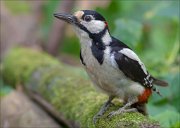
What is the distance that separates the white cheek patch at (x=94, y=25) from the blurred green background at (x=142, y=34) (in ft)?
2.79

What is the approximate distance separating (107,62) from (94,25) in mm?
285

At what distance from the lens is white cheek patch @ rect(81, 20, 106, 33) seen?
3941 mm

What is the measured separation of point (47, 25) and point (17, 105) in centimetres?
284

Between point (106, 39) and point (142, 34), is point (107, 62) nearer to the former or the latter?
point (106, 39)

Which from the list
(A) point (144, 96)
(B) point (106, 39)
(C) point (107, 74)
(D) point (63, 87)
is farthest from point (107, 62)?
(D) point (63, 87)

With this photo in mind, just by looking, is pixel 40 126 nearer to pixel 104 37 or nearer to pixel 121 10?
pixel 104 37

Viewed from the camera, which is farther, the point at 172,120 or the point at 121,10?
the point at 121,10

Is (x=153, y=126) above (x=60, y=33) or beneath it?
above

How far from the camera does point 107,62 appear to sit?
384cm

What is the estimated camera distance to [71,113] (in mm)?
4465

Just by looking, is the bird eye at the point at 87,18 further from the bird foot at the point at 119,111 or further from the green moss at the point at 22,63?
the green moss at the point at 22,63

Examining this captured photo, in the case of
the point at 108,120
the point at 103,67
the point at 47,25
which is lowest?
the point at 47,25

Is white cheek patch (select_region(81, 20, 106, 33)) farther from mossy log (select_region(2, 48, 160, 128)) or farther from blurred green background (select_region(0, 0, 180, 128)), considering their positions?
blurred green background (select_region(0, 0, 180, 128))

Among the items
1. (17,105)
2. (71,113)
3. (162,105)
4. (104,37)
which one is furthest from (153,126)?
(17,105)
